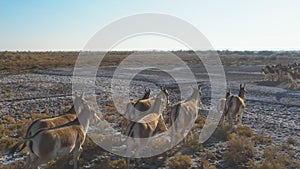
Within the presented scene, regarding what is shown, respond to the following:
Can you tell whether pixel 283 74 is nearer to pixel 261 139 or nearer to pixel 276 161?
pixel 261 139

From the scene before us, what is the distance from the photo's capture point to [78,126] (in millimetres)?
8469

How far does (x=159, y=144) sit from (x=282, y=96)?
1569cm

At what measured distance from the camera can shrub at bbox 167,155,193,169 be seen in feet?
28.8

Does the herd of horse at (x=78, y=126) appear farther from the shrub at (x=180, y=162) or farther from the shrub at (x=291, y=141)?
the shrub at (x=291, y=141)

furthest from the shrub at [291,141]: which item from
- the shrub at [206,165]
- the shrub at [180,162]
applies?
the shrub at [180,162]

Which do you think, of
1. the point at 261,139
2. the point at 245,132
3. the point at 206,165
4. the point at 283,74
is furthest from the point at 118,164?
the point at 283,74

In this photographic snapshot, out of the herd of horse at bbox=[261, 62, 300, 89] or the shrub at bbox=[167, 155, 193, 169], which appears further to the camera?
the herd of horse at bbox=[261, 62, 300, 89]

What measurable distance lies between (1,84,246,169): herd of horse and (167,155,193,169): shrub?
2.95 feet

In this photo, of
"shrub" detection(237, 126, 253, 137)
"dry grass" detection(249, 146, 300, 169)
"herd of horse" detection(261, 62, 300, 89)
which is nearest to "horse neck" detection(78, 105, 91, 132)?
"dry grass" detection(249, 146, 300, 169)

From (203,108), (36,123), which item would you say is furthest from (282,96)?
(36,123)

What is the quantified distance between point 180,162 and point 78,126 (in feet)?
9.58

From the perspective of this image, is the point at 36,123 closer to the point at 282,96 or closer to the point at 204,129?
the point at 204,129

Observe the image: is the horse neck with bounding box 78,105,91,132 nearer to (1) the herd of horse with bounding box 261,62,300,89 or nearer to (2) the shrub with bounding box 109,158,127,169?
(2) the shrub with bounding box 109,158,127,169

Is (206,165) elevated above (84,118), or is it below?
below
